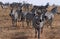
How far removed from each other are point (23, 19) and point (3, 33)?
5231 mm

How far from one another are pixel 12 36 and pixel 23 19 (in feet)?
20.9

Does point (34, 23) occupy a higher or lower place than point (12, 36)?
higher

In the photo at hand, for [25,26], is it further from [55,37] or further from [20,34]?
[55,37]

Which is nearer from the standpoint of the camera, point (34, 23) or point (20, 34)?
point (34, 23)

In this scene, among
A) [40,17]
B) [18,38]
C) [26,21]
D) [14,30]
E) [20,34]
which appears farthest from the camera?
[26,21]

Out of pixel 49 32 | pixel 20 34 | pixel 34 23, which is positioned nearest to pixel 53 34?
pixel 49 32

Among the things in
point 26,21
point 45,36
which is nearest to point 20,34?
point 45,36

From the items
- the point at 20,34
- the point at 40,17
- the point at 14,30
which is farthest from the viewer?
the point at 14,30

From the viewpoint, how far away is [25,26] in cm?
2961

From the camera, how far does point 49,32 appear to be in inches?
1040

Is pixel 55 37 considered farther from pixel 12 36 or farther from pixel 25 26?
pixel 25 26

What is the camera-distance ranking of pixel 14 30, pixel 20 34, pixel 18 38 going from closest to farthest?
pixel 18 38 → pixel 20 34 → pixel 14 30

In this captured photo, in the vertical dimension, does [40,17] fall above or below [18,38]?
above

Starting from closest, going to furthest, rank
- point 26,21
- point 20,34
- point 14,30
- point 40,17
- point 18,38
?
point 40,17 < point 18,38 < point 20,34 < point 14,30 < point 26,21
